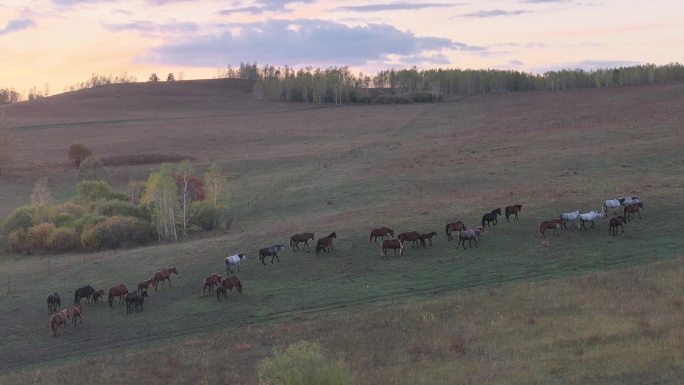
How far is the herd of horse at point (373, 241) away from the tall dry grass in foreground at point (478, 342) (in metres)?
5.02

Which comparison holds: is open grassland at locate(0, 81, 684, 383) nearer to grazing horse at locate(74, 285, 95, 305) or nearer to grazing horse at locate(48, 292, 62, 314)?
grazing horse at locate(48, 292, 62, 314)

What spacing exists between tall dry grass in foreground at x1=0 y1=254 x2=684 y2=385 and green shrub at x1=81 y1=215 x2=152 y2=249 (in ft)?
75.6

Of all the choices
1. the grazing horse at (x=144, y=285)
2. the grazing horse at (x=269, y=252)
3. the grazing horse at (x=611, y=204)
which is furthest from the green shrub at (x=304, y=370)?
the grazing horse at (x=611, y=204)

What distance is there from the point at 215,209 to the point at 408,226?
1639cm

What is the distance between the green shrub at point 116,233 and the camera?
Answer: 46.9m

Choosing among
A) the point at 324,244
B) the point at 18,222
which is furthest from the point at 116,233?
the point at 324,244

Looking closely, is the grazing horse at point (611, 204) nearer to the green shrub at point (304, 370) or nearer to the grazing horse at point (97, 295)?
the grazing horse at point (97, 295)

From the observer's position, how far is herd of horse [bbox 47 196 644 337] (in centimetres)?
3044

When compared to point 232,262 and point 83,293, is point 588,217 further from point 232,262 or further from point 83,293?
point 83,293

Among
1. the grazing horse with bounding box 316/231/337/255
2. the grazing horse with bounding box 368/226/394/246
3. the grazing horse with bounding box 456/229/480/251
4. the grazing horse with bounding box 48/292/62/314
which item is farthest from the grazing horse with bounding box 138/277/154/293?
the grazing horse with bounding box 456/229/480/251

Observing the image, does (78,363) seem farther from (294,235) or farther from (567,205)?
(567,205)

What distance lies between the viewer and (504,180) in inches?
2165

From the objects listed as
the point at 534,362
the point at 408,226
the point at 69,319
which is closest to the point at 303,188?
the point at 408,226

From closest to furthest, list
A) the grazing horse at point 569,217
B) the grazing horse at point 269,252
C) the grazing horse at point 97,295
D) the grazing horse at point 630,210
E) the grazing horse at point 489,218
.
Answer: the grazing horse at point 97,295, the grazing horse at point 269,252, the grazing horse at point 569,217, the grazing horse at point 630,210, the grazing horse at point 489,218
